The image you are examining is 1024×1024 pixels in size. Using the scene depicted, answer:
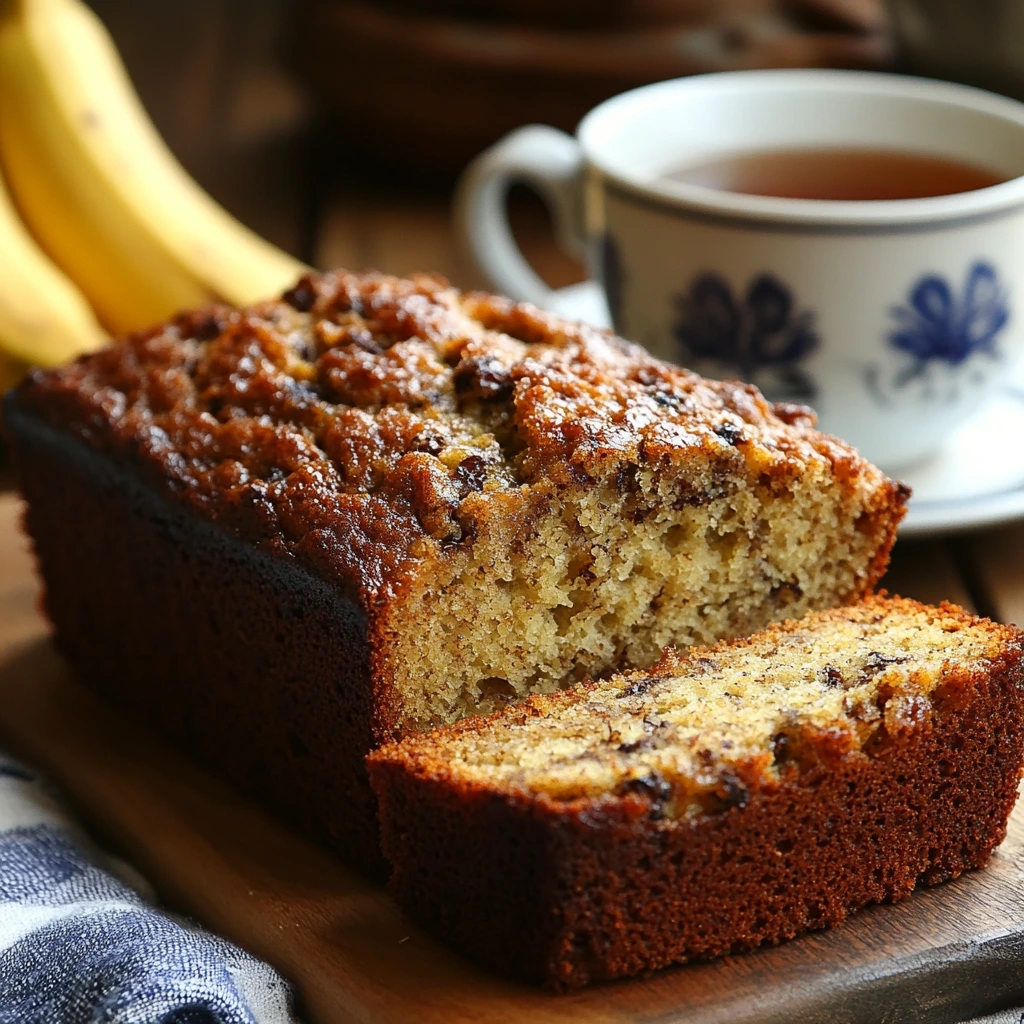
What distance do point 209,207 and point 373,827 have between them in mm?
2495

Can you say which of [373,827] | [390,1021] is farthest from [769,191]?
[390,1021]


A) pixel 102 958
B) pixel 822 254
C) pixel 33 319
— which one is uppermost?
pixel 822 254

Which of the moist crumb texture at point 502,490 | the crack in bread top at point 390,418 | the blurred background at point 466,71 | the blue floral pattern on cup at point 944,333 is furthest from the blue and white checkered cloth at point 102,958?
the blurred background at point 466,71

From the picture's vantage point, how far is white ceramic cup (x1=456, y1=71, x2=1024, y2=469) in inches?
120

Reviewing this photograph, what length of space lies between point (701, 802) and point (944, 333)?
60.3 inches

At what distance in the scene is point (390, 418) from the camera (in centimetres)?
237

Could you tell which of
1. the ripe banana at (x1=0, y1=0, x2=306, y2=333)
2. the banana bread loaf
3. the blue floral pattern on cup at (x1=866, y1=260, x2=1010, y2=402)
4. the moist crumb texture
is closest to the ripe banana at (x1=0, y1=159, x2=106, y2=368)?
the ripe banana at (x1=0, y1=0, x2=306, y2=333)

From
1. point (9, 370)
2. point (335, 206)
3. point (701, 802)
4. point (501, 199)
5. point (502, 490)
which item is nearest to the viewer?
point (701, 802)

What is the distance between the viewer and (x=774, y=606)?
2430mm

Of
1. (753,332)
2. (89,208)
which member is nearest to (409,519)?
(753,332)

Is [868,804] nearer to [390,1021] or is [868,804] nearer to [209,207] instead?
[390,1021]

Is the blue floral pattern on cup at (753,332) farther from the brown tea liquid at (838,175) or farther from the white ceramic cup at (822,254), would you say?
the brown tea liquid at (838,175)

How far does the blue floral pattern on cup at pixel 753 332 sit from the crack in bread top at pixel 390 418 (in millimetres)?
578

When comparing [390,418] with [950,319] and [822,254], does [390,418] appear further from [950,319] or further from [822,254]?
[950,319]
